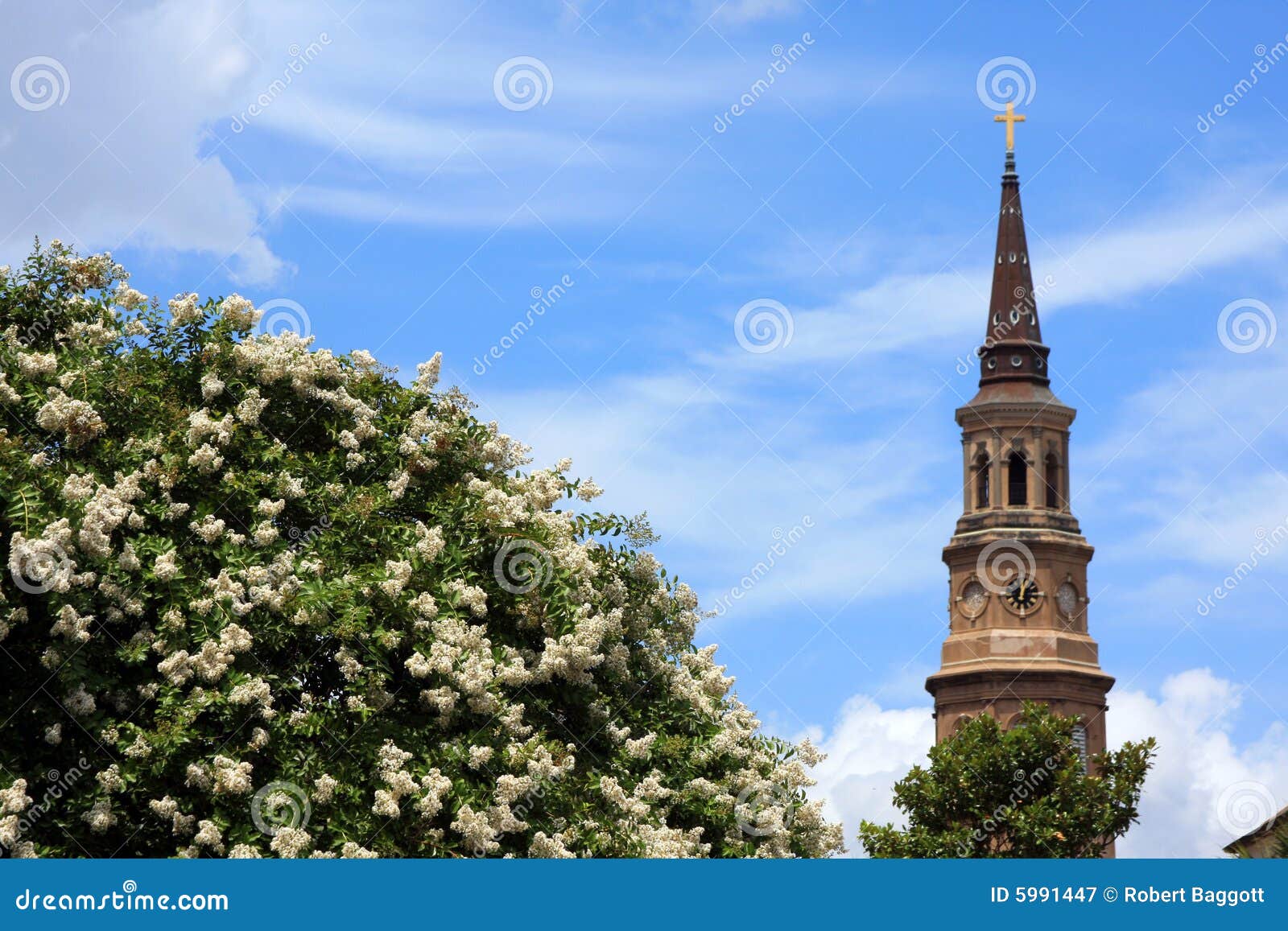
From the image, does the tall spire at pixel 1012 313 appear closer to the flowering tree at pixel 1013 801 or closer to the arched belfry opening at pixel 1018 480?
the arched belfry opening at pixel 1018 480

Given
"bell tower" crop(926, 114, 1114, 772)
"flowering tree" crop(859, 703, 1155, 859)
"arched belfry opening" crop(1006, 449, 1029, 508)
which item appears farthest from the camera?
"arched belfry opening" crop(1006, 449, 1029, 508)

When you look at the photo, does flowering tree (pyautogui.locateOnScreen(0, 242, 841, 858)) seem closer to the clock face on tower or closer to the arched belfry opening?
the clock face on tower

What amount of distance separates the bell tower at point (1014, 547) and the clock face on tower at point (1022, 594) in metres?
0.04

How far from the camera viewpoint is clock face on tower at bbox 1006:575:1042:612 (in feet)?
325

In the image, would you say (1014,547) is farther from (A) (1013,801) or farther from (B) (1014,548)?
(A) (1013,801)

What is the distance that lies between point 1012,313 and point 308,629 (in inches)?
→ 3520

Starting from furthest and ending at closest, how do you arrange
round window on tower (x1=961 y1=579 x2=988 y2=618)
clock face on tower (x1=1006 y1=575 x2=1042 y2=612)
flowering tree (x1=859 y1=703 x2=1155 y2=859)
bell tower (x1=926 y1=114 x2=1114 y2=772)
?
clock face on tower (x1=1006 y1=575 x2=1042 y2=612) < round window on tower (x1=961 y1=579 x2=988 y2=618) < bell tower (x1=926 y1=114 x2=1114 y2=772) < flowering tree (x1=859 y1=703 x2=1155 y2=859)

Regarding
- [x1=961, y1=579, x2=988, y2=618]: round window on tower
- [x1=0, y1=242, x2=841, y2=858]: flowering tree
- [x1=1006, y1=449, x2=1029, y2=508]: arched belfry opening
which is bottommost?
[x1=0, y1=242, x2=841, y2=858]: flowering tree

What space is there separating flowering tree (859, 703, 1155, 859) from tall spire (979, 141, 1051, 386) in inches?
1779

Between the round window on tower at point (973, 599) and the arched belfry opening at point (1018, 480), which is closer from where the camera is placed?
the round window on tower at point (973, 599)

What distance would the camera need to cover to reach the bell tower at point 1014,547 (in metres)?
95.9

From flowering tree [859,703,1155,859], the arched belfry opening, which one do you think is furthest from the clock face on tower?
flowering tree [859,703,1155,859]

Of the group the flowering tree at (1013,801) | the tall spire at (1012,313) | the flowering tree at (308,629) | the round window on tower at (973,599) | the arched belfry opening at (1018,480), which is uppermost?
the tall spire at (1012,313)

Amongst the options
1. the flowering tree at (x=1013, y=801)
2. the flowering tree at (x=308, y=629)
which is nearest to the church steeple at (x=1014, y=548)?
the flowering tree at (x=1013, y=801)
